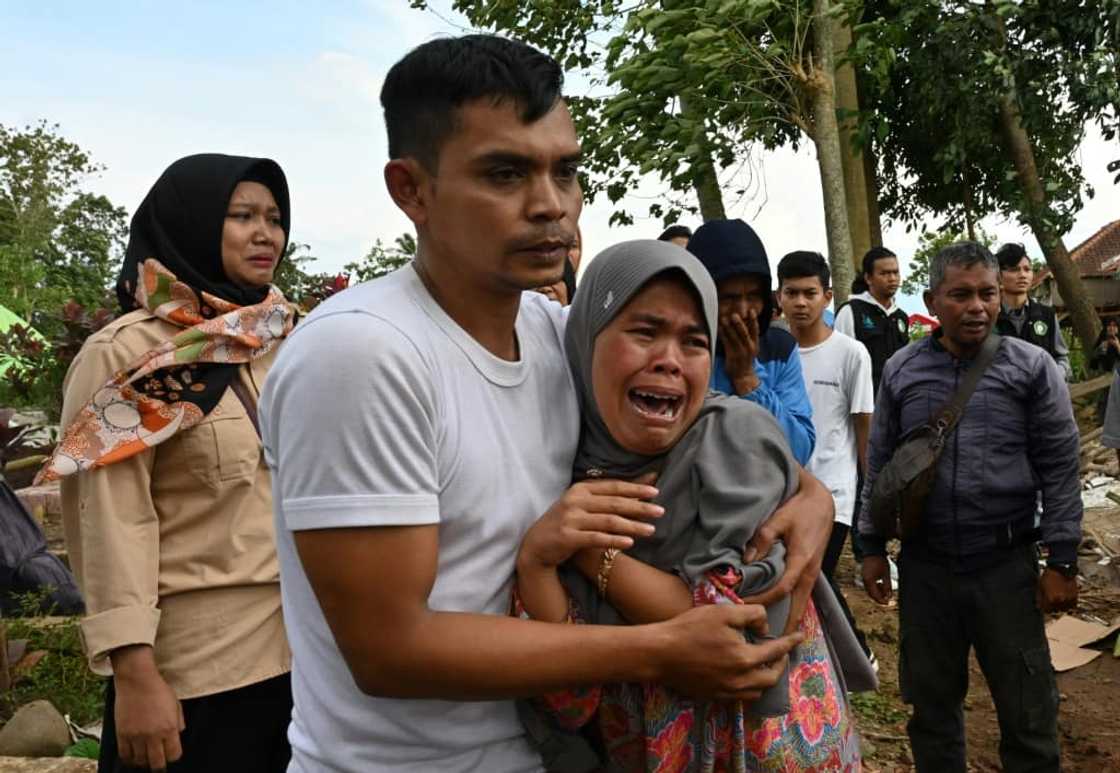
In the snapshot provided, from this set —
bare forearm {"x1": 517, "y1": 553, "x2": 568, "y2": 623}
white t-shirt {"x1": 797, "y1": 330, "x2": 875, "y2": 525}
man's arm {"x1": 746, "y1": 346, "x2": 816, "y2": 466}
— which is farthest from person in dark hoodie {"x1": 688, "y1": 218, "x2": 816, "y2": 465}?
white t-shirt {"x1": 797, "y1": 330, "x2": 875, "y2": 525}

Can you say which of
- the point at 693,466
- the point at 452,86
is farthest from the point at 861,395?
the point at 452,86

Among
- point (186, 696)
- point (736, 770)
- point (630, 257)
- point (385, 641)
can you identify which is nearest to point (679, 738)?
point (736, 770)

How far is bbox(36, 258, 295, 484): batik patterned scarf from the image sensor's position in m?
1.93

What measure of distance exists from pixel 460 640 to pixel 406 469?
226 mm

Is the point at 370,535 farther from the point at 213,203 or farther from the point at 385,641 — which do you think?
the point at 213,203

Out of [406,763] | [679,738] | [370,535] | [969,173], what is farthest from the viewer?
[969,173]

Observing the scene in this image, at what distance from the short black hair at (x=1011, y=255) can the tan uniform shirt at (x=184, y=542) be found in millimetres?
5863

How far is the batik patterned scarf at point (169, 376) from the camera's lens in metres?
1.93

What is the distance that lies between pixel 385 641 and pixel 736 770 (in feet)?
2.00

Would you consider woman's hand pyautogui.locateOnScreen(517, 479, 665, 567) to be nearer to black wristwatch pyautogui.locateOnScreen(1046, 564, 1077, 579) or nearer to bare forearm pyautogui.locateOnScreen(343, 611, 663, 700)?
bare forearm pyautogui.locateOnScreen(343, 611, 663, 700)

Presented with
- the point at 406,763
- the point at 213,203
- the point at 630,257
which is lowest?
the point at 406,763

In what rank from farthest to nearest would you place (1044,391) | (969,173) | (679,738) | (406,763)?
(969,173) < (1044,391) < (679,738) < (406,763)

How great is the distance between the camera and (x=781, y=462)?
1.53 metres

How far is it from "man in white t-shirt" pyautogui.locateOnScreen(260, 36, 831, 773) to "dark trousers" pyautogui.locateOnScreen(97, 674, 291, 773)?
27.3 inches
